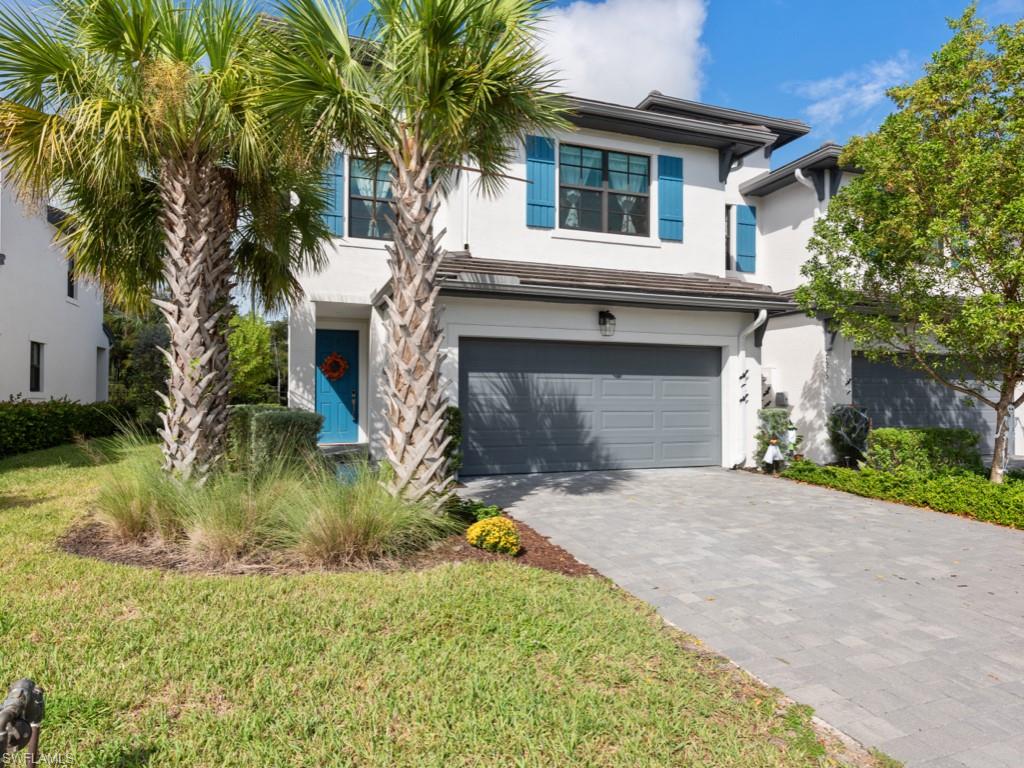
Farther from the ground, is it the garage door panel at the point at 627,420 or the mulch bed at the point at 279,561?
the garage door panel at the point at 627,420

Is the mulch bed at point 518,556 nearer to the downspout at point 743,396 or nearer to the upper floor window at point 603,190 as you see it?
the downspout at point 743,396

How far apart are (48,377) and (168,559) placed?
1512 centimetres

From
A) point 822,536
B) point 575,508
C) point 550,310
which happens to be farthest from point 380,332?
point 822,536

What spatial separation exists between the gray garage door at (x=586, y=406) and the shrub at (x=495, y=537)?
15.3 feet

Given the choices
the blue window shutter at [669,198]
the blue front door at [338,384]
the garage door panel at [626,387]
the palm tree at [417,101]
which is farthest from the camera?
the blue front door at [338,384]

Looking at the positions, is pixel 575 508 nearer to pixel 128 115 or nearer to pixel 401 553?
Result: pixel 401 553

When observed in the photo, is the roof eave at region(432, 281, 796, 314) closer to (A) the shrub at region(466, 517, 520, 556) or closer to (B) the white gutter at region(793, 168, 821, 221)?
(B) the white gutter at region(793, 168, 821, 221)

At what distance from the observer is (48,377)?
16.7 meters

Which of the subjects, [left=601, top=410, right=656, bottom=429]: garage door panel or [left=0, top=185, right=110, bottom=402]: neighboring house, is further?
[left=0, top=185, right=110, bottom=402]: neighboring house

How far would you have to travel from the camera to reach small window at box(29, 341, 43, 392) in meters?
15.8

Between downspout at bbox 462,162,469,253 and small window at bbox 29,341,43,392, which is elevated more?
downspout at bbox 462,162,469,253

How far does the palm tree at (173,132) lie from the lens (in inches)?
233

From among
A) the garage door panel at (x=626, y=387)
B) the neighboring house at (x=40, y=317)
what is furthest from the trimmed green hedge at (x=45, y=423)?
the garage door panel at (x=626, y=387)

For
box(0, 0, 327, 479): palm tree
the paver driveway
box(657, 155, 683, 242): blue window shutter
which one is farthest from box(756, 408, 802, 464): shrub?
box(0, 0, 327, 479): palm tree
